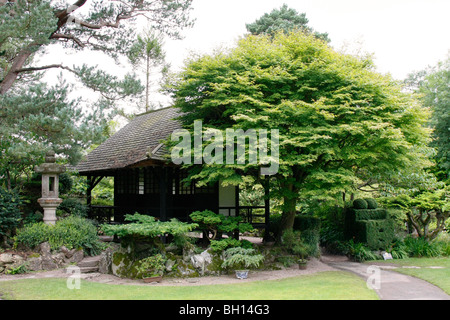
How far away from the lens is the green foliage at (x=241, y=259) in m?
10.6

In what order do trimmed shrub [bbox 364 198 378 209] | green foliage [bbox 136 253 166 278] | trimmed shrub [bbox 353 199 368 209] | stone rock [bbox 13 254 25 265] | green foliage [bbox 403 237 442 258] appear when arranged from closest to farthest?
green foliage [bbox 136 253 166 278] < stone rock [bbox 13 254 25 265] < green foliage [bbox 403 237 442 258] < trimmed shrub [bbox 353 199 368 209] < trimmed shrub [bbox 364 198 378 209]

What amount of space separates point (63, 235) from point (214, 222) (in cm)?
472

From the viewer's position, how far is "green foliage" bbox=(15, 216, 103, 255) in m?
11.2

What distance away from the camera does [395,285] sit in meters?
9.21

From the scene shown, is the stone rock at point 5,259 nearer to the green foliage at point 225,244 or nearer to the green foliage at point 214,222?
the green foliage at point 214,222

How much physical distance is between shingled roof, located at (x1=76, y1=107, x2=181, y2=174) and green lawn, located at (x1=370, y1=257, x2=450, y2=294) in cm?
847

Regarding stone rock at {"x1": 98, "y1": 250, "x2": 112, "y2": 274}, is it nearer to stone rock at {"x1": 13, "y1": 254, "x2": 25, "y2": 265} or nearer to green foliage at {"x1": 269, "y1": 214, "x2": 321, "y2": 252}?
stone rock at {"x1": 13, "y1": 254, "x2": 25, "y2": 265}

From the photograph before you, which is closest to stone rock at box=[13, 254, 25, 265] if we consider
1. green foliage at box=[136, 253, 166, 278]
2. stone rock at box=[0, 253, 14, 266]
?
stone rock at box=[0, 253, 14, 266]

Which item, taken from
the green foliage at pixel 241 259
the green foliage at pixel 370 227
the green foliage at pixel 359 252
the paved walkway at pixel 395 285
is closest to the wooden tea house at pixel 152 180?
the green foliage at pixel 241 259

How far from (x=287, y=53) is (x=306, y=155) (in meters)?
3.34

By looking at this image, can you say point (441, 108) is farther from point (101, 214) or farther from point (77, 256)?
point (77, 256)

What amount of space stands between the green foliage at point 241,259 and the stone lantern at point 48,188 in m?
5.91

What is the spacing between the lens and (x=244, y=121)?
10.6 m
